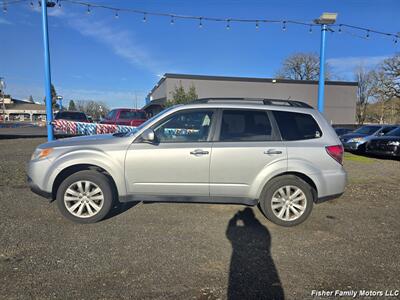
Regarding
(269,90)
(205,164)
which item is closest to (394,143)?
(205,164)

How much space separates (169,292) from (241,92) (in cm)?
3668

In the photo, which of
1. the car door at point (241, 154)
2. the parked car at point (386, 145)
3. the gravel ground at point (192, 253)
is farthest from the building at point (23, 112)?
the car door at point (241, 154)

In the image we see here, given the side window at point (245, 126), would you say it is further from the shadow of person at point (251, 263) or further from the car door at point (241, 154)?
the shadow of person at point (251, 263)

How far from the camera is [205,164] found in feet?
14.3

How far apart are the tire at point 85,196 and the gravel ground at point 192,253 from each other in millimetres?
163

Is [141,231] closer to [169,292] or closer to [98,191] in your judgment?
[98,191]

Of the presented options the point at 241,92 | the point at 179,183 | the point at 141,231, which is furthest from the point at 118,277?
the point at 241,92

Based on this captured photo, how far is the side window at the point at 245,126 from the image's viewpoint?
4480mm

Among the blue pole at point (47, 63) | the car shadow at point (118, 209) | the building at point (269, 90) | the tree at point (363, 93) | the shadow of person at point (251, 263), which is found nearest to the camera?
the shadow of person at point (251, 263)

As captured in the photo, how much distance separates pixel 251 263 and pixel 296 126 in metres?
2.24

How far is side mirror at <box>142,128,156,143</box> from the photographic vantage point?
169 inches

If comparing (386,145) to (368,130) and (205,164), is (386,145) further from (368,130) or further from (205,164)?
(205,164)

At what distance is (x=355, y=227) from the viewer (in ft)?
15.0

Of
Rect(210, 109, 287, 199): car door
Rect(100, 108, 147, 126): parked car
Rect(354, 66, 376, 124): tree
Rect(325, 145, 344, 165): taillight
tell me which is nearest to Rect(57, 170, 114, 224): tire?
Rect(210, 109, 287, 199): car door
